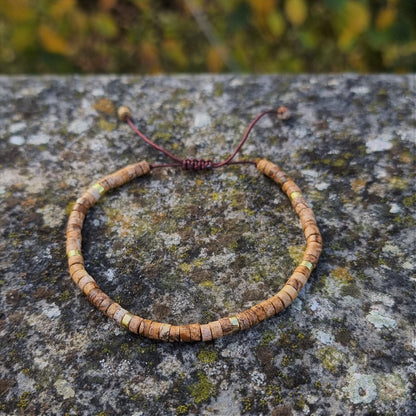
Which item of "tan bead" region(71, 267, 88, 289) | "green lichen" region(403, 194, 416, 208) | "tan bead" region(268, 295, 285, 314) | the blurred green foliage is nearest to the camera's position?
"tan bead" region(268, 295, 285, 314)

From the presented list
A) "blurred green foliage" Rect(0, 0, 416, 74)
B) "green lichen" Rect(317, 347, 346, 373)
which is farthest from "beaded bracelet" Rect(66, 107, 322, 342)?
"blurred green foliage" Rect(0, 0, 416, 74)

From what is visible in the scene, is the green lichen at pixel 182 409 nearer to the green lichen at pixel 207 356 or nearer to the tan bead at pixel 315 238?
the green lichen at pixel 207 356

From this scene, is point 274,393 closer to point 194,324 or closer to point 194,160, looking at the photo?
point 194,324

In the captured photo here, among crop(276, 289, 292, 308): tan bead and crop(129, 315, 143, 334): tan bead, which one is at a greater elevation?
crop(276, 289, 292, 308): tan bead

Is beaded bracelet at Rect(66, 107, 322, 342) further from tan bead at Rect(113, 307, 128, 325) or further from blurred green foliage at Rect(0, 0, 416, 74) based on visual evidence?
blurred green foliage at Rect(0, 0, 416, 74)

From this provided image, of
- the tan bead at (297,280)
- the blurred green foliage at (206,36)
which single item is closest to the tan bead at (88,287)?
the tan bead at (297,280)

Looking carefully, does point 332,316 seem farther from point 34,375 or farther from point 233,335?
point 34,375

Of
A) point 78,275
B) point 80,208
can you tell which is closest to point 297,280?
point 78,275
